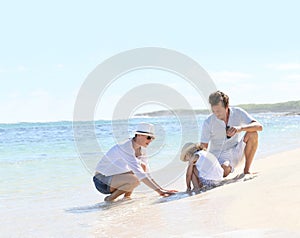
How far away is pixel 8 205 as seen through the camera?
257 inches

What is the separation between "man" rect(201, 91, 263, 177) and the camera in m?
6.08

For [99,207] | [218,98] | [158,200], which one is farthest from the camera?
[218,98]

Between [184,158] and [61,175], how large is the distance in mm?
3978

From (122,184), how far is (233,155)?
1.46 meters

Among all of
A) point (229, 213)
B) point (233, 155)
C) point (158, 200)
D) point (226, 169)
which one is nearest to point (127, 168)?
point (158, 200)

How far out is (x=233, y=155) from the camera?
6.36 metres

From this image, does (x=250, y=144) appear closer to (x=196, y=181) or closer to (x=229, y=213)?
(x=196, y=181)

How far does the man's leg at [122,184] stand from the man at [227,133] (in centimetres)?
98

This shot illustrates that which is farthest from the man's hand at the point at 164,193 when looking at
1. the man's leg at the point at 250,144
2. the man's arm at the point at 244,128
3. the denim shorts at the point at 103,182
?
the man's leg at the point at 250,144

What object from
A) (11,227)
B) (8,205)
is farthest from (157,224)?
(8,205)

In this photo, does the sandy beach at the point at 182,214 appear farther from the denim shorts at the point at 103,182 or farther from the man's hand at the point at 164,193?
the denim shorts at the point at 103,182

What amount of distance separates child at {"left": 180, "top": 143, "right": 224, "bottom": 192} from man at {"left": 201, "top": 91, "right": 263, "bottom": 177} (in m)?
0.20

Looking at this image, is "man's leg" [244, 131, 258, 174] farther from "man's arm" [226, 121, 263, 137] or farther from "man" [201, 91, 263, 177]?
"man's arm" [226, 121, 263, 137]

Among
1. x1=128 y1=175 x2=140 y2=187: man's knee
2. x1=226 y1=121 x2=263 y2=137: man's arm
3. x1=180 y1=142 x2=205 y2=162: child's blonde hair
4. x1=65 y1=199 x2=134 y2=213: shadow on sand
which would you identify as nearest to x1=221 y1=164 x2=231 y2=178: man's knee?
x1=180 y1=142 x2=205 y2=162: child's blonde hair
